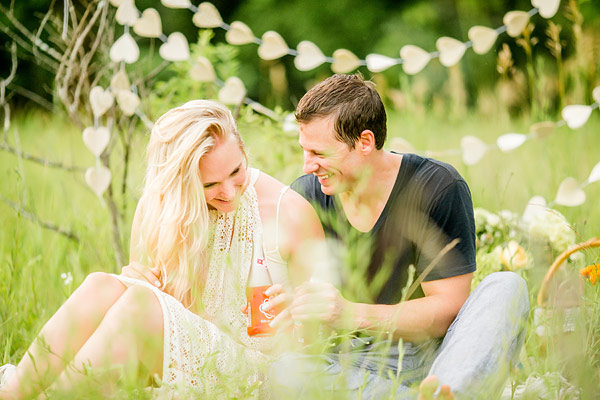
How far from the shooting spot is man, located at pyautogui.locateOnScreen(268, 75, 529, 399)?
1.52 metres

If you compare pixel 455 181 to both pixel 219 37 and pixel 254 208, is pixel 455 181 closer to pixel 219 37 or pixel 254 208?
pixel 254 208

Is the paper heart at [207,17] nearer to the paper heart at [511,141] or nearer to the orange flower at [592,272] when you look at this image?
the paper heart at [511,141]

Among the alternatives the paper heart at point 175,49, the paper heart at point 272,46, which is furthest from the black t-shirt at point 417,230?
the paper heart at point 175,49

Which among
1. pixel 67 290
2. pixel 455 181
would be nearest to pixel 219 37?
pixel 67 290

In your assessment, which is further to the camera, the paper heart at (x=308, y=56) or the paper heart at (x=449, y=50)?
the paper heart at (x=308, y=56)

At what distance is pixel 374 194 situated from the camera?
1.93m

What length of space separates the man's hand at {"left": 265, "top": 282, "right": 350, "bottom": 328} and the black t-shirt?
0.62ft

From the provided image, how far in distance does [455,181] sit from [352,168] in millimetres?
290

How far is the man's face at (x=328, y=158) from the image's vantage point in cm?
190

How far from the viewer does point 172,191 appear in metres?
1.86

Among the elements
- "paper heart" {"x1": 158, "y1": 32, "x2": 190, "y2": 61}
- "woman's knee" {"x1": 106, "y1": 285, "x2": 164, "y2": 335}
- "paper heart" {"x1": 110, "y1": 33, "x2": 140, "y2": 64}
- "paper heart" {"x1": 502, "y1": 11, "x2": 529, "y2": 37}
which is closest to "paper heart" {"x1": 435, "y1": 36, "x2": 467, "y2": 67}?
"paper heart" {"x1": 502, "y1": 11, "x2": 529, "y2": 37}

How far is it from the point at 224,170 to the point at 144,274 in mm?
384

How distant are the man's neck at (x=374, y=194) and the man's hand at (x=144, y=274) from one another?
575 mm

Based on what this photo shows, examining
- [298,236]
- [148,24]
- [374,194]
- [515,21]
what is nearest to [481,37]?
[515,21]
